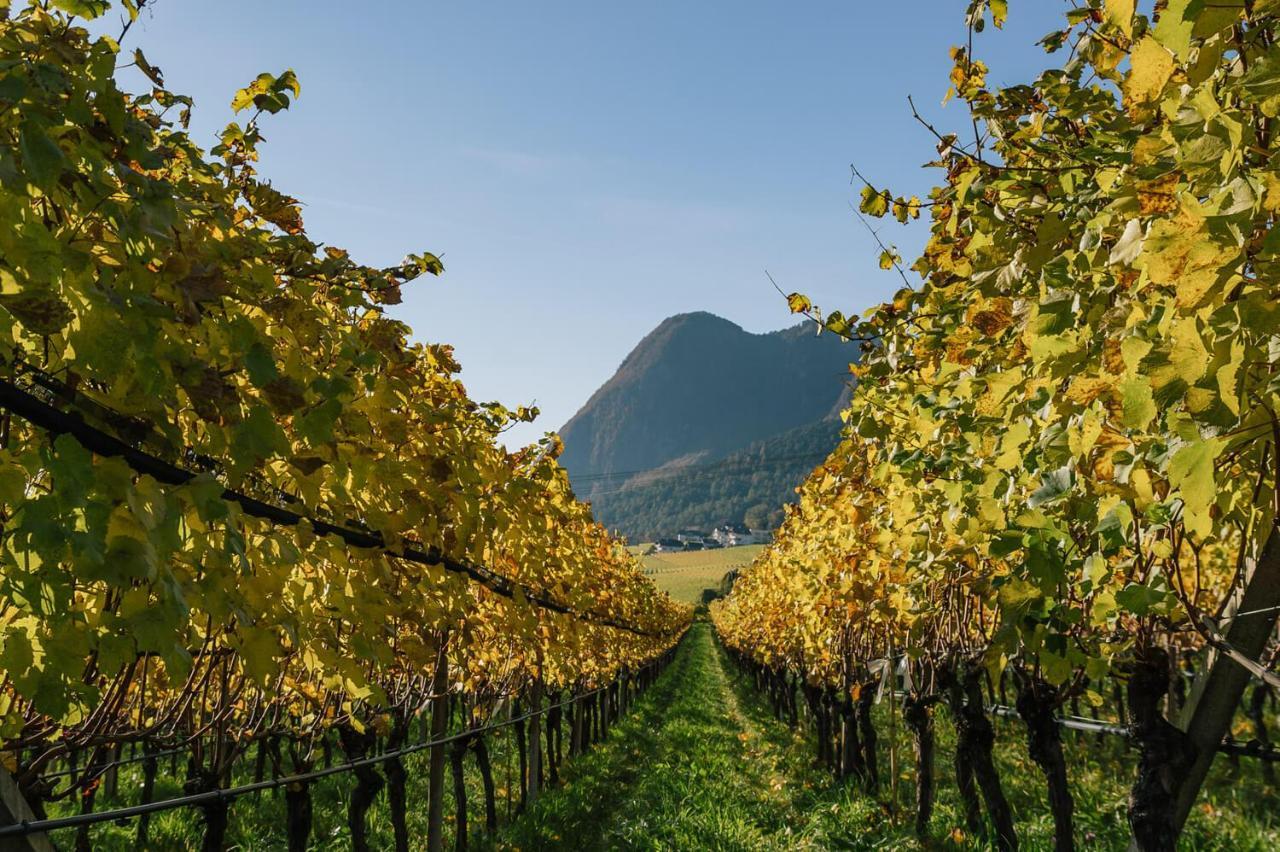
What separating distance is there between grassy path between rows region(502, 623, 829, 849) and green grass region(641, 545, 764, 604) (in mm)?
57999

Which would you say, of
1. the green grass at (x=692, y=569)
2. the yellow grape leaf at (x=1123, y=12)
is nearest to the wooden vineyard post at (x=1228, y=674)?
the yellow grape leaf at (x=1123, y=12)

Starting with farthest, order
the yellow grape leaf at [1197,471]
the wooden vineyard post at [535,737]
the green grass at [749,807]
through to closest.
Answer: the wooden vineyard post at [535,737] → the green grass at [749,807] → the yellow grape leaf at [1197,471]

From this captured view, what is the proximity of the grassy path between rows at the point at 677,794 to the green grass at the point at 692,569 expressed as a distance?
58.0 m

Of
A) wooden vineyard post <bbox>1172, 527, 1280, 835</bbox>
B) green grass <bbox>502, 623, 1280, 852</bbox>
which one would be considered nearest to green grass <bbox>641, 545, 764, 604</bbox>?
green grass <bbox>502, 623, 1280, 852</bbox>

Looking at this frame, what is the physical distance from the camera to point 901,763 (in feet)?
41.4

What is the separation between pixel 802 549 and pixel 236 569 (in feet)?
26.0

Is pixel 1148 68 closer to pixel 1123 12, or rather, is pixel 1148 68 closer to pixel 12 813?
pixel 1123 12

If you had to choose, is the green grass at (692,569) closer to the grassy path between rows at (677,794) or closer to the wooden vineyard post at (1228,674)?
the grassy path between rows at (677,794)

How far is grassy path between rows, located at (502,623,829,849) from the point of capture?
8.24m

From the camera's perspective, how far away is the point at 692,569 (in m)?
111

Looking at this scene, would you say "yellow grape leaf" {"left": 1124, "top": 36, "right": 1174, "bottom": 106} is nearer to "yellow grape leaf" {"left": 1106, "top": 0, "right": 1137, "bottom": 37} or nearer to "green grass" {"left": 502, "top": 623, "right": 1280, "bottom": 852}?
"yellow grape leaf" {"left": 1106, "top": 0, "right": 1137, "bottom": 37}

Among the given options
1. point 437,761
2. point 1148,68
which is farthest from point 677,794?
point 1148,68

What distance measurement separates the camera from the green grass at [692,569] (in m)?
88.7

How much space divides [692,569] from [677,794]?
338ft
